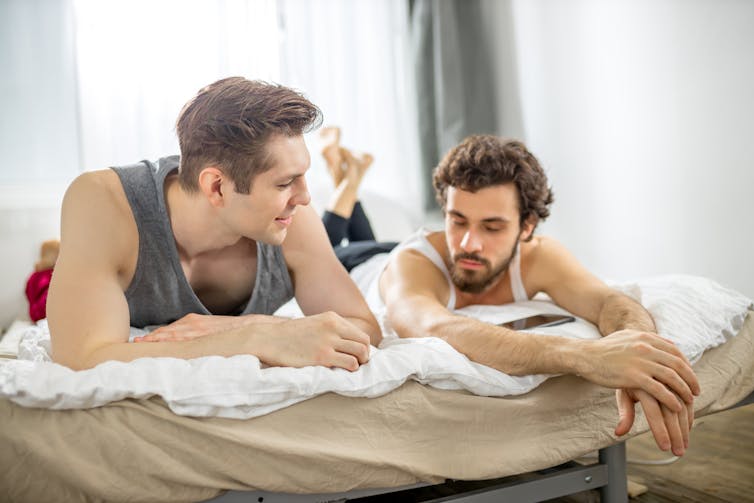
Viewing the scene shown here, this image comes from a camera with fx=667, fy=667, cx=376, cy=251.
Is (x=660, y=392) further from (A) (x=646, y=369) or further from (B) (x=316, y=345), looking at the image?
(B) (x=316, y=345)

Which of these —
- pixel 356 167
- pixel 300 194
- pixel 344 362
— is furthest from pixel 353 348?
pixel 356 167

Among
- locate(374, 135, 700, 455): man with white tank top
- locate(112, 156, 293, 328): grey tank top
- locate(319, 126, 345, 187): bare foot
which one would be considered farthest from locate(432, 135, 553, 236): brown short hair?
locate(319, 126, 345, 187): bare foot

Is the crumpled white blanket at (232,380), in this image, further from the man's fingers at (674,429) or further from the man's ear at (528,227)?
the man's ear at (528,227)

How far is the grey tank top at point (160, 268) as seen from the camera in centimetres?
121

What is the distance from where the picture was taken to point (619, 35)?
2.80m

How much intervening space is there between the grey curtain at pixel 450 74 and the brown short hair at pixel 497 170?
1615 millimetres

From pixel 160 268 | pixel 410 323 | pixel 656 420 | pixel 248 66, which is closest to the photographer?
pixel 656 420

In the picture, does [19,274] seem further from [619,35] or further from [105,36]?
[619,35]

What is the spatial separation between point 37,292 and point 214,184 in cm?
131

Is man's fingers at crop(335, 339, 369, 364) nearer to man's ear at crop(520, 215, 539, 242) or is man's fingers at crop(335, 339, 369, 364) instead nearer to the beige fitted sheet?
the beige fitted sheet

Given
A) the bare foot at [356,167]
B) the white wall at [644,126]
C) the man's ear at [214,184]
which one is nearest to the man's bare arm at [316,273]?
the man's ear at [214,184]

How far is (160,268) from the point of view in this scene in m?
1.24

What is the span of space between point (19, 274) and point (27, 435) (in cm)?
171

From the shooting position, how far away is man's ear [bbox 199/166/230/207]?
114 centimetres
